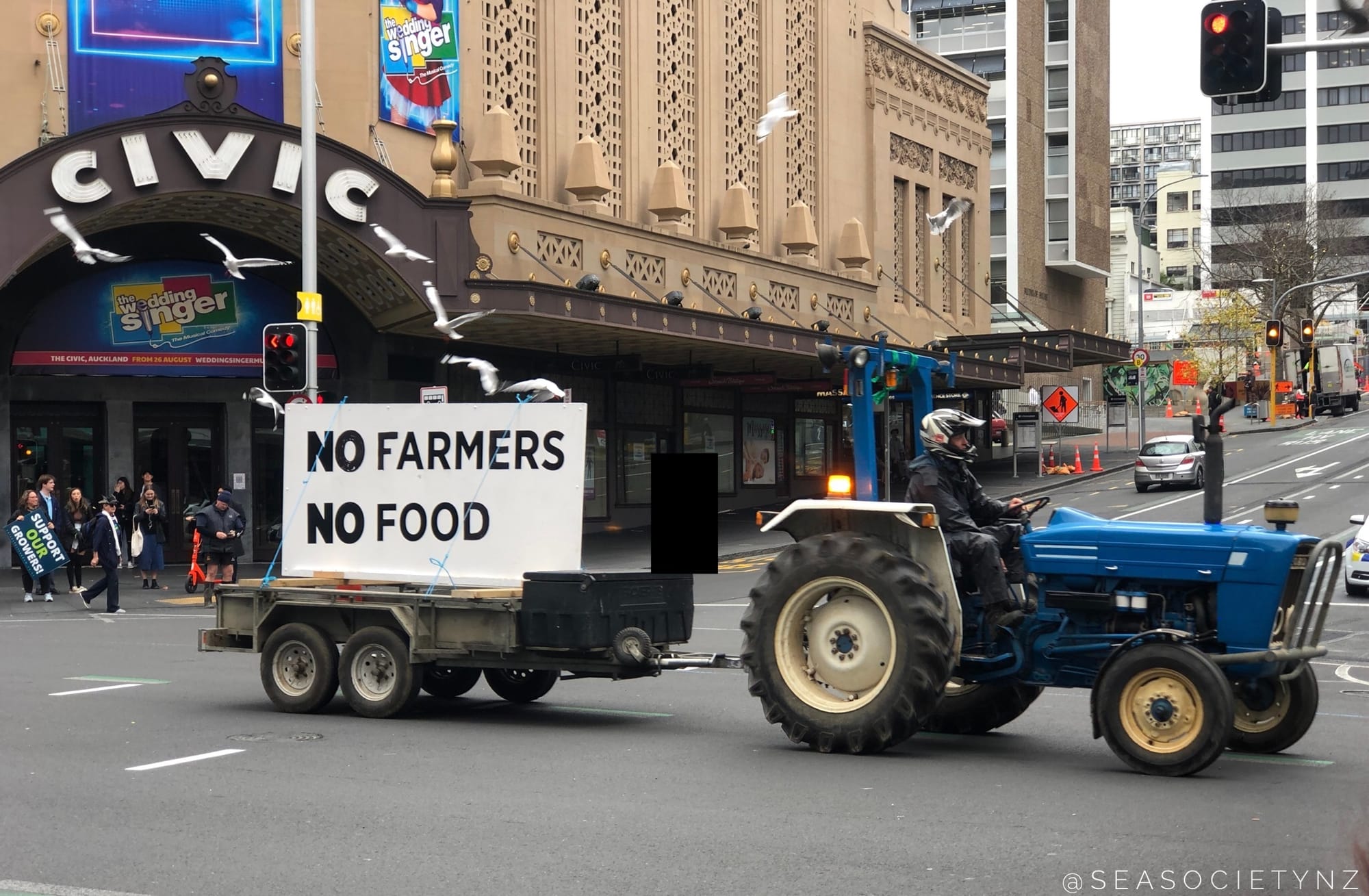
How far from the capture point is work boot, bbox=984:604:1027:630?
968 cm

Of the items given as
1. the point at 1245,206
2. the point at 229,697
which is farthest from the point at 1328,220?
the point at 229,697

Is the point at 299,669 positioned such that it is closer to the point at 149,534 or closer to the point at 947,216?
the point at 149,534

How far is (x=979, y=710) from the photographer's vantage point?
424 inches

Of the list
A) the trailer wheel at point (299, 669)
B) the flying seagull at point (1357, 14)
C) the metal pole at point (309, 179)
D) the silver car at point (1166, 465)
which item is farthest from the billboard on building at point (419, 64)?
the flying seagull at point (1357, 14)

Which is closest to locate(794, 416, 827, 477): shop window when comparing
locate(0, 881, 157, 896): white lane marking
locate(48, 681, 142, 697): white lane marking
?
locate(48, 681, 142, 697): white lane marking

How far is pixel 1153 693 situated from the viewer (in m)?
9.00

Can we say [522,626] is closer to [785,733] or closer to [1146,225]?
[785,733]

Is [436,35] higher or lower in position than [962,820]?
higher

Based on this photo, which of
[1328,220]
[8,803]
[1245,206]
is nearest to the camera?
[8,803]

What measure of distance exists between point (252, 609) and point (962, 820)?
6.67 metres

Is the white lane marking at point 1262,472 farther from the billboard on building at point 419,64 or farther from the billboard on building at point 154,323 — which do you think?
the billboard on building at point 154,323

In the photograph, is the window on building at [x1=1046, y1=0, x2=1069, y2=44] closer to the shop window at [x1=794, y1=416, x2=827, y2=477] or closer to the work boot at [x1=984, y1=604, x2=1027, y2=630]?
the shop window at [x1=794, y1=416, x2=827, y2=477]

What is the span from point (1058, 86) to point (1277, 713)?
73.6 m

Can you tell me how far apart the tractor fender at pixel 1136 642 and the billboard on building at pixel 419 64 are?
2370 cm
